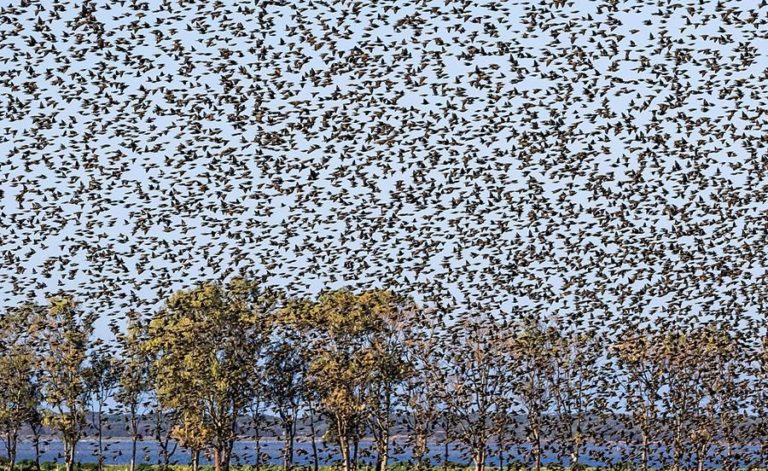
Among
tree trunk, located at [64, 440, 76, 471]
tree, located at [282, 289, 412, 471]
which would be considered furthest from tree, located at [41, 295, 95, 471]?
tree, located at [282, 289, 412, 471]

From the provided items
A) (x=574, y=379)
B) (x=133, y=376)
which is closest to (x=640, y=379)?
(x=574, y=379)

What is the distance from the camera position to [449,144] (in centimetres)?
4850

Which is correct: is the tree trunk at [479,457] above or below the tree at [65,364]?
below

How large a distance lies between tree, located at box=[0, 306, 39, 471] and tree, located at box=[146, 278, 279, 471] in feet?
53.6

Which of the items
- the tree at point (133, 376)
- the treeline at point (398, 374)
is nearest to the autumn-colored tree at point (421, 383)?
the treeline at point (398, 374)

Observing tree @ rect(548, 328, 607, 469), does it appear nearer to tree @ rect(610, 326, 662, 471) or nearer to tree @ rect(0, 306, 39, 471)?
tree @ rect(610, 326, 662, 471)

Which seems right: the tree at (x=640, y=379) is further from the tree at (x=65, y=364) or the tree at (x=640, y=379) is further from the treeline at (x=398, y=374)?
the tree at (x=65, y=364)

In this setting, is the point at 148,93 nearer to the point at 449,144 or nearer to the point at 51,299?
the point at 449,144

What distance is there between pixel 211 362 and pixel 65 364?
19259 millimetres

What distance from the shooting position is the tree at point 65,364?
94.5m

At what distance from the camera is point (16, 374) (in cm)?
9912

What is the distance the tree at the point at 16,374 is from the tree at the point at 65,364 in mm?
1526

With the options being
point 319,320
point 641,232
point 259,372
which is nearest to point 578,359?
point 319,320

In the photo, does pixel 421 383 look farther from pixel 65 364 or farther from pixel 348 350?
pixel 65 364
